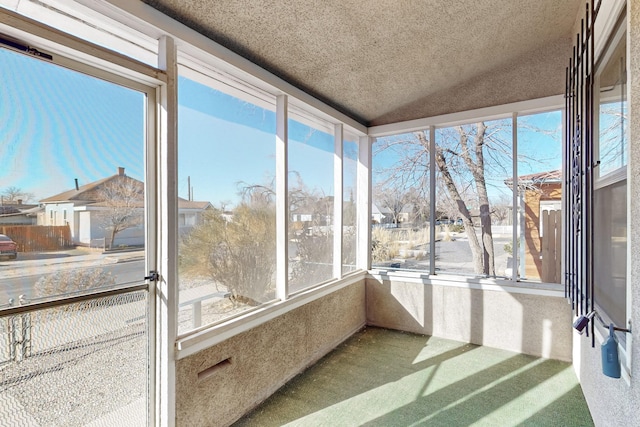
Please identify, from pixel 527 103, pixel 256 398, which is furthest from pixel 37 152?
pixel 527 103

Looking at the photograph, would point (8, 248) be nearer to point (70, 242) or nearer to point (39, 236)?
point (39, 236)

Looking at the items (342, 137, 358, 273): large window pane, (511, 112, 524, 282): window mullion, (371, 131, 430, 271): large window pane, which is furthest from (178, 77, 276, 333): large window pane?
(511, 112, 524, 282): window mullion

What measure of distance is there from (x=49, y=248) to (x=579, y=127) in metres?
3.11

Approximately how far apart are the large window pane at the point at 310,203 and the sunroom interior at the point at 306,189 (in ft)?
0.08

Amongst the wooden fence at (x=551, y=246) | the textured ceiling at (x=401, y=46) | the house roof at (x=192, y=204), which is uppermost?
the textured ceiling at (x=401, y=46)

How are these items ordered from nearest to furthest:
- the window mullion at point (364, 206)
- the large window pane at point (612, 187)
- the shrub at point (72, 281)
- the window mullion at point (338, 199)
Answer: the shrub at point (72, 281), the large window pane at point (612, 187), the window mullion at point (338, 199), the window mullion at point (364, 206)

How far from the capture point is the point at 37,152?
4.74 ft

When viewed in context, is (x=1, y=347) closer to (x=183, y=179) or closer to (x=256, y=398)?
(x=183, y=179)

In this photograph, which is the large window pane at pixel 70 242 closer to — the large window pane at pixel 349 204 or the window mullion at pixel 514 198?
the large window pane at pixel 349 204

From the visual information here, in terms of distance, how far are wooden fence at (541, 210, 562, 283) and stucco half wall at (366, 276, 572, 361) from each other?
0.18 meters

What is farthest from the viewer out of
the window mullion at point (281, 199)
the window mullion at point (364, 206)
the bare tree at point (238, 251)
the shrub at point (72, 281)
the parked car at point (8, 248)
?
the window mullion at point (364, 206)

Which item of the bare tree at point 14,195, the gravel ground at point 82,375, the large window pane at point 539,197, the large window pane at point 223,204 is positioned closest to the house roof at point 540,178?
the large window pane at point 539,197

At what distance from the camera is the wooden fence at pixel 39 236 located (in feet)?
4.52

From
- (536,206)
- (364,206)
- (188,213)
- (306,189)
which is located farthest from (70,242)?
(536,206)
